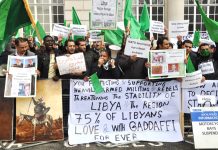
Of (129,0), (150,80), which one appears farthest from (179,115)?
(129,0)

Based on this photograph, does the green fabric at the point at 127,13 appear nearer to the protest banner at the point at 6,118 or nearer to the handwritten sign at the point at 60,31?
the handwritten sign at the point at 60,31

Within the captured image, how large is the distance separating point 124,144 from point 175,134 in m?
0.95

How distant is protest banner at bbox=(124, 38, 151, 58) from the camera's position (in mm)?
6832

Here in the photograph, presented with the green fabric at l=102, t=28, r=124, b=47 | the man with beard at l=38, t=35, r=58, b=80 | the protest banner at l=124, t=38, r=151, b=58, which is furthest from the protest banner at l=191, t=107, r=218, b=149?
the green fabric at l=102, t=28, r=124, b=47

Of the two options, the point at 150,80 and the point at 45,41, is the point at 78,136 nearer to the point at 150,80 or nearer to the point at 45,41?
the point at 150,80

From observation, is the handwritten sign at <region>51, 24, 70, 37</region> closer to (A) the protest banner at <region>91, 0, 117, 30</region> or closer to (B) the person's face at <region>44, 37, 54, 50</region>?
(B) the person's face at <region>44, 37, 54, 50</region>

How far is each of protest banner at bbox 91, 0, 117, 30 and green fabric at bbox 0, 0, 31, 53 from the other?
136 centimetres

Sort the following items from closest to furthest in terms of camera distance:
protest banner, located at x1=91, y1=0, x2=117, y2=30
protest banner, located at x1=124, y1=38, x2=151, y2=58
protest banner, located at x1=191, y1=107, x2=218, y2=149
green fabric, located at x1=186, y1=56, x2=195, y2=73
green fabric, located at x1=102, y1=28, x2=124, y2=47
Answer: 1. protest banner, located at x1=191, y1=107, x2=218, y2=149
2. protest banner, located at x1=124, y1=38, x2=151, y2=58
3. green fabric, located at x1=186, y1=56, x2=195, y2=73
4. protest banner, located at x1=91, y1=0, x2=117, y2=30
5. green fabric, located at x1=102, y1=28, x2=124, y2=47

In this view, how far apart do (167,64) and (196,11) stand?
550 inches

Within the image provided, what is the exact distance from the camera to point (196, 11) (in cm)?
2012

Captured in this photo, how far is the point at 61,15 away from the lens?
19219mm

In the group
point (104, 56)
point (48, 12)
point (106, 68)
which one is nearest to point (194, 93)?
point (106, 68)

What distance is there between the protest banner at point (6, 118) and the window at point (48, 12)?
12451mm

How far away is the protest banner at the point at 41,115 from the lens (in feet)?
22.3
